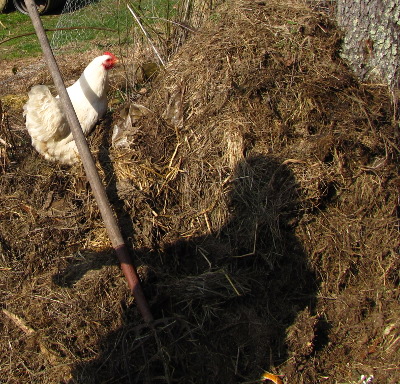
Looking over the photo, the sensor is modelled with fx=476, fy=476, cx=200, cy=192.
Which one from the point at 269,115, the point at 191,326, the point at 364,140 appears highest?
the point at 269,115

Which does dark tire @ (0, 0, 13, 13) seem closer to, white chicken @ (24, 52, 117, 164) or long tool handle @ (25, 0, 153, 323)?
white chicken @ (24, 52, 117, 164)

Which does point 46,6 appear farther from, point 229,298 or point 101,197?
point 229,298

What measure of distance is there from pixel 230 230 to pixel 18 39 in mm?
9762

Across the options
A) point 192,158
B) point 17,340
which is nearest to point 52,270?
point 17,340

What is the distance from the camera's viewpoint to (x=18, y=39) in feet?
37.0

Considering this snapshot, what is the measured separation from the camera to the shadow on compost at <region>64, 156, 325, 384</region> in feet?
10.0

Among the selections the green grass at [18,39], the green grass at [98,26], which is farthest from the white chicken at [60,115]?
the green grass at [18,39]

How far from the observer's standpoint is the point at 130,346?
10.1ft

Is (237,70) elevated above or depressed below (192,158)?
above

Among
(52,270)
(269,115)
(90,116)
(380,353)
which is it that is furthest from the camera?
(90,116)

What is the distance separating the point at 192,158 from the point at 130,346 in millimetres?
1517

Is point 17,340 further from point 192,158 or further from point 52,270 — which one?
point 192,158

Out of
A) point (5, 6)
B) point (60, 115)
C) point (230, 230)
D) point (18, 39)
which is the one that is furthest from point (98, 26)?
point (5, 6)

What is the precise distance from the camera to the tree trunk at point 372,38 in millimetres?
3621
